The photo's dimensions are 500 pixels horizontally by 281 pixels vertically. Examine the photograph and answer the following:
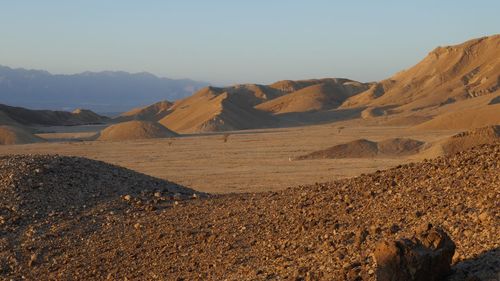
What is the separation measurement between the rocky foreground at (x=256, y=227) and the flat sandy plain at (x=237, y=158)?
11693mm

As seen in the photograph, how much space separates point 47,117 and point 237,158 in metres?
65.3

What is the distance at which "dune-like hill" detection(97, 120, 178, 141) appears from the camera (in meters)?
58.6

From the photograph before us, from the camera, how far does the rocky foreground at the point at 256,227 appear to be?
6930 mm

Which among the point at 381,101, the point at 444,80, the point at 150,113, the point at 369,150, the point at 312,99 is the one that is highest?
the point at 444,80

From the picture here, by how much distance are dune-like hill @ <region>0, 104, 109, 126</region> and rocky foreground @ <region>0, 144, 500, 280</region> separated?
7745 centimetres

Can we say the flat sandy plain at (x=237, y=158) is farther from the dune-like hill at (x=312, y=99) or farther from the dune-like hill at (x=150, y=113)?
the dune-like hill at (x=150, y=113)

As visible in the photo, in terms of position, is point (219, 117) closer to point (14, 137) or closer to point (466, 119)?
point (14, 137)

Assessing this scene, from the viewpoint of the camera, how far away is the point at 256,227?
9.27m

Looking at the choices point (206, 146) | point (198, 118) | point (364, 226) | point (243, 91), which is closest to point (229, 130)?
point (198, 118)

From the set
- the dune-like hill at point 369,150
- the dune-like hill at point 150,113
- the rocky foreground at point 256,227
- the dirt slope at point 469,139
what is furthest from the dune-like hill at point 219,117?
the rocky foreground at point 256,227

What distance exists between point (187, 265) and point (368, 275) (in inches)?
115

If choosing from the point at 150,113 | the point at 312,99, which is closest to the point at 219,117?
the point at 312,99

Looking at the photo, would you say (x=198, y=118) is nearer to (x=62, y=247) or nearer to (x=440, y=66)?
(x=440, y=66)

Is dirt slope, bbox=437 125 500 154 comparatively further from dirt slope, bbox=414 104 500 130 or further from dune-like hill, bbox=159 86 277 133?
dune-like hill, bbox=159 86 277 133
